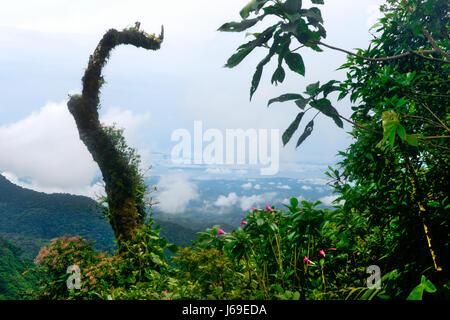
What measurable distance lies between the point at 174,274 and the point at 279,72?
2.16 meters

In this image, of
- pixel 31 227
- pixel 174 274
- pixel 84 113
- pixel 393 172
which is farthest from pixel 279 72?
pixel 31 227

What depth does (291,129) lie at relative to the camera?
1.52m

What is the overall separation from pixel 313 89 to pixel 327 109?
0.48 feet

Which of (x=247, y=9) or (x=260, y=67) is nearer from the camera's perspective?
(x=247, y=9)

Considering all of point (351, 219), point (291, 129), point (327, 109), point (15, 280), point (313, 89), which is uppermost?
point (313, 89)

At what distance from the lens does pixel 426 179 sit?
2.00 metres

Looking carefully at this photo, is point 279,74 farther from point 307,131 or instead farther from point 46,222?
point 46,222

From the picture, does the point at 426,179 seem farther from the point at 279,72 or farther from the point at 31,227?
the point at 31,227

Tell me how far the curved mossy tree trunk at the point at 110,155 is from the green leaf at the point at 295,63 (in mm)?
3092

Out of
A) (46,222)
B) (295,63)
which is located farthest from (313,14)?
(46,222)

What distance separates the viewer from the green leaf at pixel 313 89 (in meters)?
1.61

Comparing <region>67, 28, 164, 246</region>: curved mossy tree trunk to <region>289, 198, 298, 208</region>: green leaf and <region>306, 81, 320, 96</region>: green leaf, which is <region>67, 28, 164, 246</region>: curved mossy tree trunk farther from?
<region>306, 81, 320, 96</region>: green leaf

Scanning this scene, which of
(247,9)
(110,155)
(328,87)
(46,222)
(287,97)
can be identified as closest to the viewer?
(247,9)

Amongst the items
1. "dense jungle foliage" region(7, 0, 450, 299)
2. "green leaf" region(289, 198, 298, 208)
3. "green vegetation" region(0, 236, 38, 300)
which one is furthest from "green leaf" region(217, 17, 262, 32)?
"green vegetation" region(0, 236, 38, 300)
